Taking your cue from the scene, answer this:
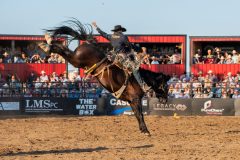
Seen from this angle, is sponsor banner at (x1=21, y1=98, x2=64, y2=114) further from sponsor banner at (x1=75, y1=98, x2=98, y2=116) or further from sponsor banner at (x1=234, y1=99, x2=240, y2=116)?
sponsor banner at (x1=234, y1=99, x2=240, y2=116)

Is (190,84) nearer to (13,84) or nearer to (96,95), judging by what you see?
(96,95)

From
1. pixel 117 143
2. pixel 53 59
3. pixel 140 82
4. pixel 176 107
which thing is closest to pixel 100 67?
pixel 140 82

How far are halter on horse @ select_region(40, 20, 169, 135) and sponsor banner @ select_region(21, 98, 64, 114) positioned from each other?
391 inches

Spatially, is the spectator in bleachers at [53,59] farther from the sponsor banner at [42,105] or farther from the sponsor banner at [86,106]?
the sponsor banner at [86,106]

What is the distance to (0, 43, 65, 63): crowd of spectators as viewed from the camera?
91.6 ft

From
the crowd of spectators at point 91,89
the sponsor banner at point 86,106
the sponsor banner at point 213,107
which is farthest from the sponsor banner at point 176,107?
the sponsor banner at point 86,106

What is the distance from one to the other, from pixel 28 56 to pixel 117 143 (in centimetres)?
1907

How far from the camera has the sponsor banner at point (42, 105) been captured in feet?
74.3

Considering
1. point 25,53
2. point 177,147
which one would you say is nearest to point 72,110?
point 25,53

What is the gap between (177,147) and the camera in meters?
10.4

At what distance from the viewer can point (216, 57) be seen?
27219 mm

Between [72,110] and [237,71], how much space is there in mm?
8275

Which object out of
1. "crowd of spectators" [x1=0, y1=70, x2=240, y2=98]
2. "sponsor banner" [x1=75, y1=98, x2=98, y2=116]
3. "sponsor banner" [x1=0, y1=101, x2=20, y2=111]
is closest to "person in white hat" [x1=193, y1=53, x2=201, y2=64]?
"crowd of spectators" [x1=0, y1=70, x2=240, y2=98]

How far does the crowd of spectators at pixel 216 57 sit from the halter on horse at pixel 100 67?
1393 cm
